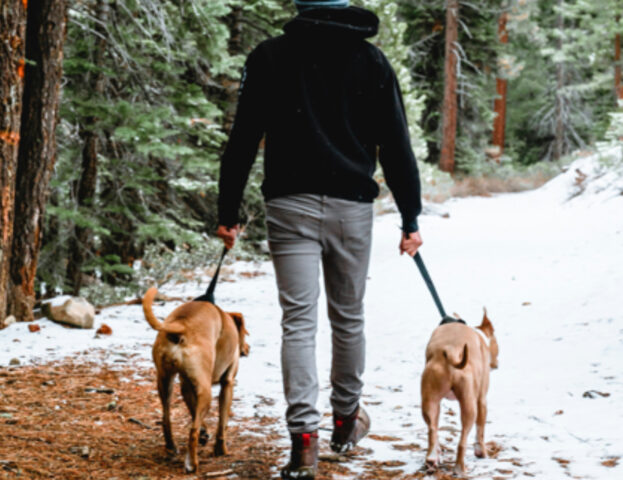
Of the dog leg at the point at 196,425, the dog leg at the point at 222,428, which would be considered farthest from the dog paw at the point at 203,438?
the dog leg at the point at 196,425

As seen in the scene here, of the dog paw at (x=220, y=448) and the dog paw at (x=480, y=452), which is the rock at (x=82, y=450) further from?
the dog paw at (x=480, y=452)

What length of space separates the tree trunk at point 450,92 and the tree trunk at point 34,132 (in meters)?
17.7

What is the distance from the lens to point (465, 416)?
2945mm

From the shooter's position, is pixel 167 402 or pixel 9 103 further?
pixel 9 103

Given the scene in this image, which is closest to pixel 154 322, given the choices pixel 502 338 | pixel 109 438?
pixel 109 438

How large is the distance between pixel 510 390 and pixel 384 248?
293 inches

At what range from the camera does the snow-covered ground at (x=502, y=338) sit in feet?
11.7

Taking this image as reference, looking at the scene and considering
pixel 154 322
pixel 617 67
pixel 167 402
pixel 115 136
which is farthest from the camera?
pixel 617 67

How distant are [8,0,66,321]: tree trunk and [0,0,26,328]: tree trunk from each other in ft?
1.64

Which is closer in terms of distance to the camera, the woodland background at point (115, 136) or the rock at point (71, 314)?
the woodland background at point (115, 136)

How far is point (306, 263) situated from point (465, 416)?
1046mm

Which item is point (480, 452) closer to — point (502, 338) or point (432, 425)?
point (432, 425)

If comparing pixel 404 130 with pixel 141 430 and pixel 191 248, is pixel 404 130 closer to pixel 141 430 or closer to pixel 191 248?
pixel 141 430

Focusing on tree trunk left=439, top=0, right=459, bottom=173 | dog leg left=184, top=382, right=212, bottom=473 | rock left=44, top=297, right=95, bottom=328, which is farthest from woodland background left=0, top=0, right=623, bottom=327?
tree trunk left=439, top=0, right=459, bottom=173
